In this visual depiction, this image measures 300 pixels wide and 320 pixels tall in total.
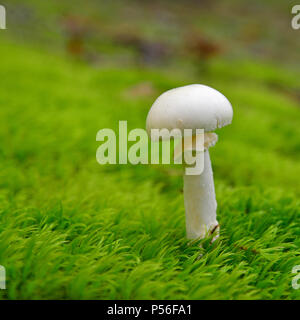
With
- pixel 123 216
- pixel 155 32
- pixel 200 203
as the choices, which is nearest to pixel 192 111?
pixel 200 203

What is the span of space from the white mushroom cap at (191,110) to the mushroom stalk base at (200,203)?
434 millimetres

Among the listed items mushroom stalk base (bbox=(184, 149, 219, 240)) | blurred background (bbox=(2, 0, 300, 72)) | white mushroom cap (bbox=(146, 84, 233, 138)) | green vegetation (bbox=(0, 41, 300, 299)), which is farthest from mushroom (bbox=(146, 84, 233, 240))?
blurred background (bbox=(2, 0, 300, 72))

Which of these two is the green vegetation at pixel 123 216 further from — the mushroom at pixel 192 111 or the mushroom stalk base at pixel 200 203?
the mushroom at pixel 192 111

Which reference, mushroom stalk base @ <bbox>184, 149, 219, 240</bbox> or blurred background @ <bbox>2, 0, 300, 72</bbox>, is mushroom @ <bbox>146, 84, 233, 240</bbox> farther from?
blurred background @ <bbox>2, 0, 300, 72</bbox>

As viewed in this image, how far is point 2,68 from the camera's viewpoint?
23.0 feet

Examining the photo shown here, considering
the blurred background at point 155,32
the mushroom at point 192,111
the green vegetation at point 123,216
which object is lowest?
the green vegetation at point 123,216

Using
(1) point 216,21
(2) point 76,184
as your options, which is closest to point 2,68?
(2) point 76,184

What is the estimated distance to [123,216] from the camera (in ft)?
8.06

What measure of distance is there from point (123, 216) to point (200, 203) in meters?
0.74

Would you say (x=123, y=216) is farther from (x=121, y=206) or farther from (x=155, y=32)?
(x=155, y=32)

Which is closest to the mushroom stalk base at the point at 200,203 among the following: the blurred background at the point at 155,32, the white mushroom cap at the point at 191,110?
the white mushroom cap at the point at 191,110

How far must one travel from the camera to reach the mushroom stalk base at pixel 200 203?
1.99 metres
